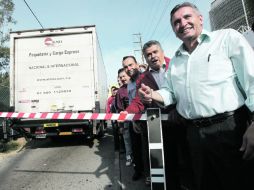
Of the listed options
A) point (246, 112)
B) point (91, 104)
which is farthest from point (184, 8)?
point (91, 104)

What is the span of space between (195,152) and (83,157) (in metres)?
5.78

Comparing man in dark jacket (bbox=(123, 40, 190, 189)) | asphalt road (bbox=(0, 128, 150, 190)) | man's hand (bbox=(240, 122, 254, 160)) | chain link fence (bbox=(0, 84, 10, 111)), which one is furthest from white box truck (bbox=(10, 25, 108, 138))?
man's hand (bbox=(240, 122, 254, 160))

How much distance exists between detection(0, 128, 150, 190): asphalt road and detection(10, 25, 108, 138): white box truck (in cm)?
80

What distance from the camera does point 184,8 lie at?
2664mm

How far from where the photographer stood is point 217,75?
240 centimetres

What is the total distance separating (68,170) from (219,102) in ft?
16.1

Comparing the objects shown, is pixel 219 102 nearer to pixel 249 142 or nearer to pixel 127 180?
pixel 249 142

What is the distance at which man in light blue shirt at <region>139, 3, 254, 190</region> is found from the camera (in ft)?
7.72

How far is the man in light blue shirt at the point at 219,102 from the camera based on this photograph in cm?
235

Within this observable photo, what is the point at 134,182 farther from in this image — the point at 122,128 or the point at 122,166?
the point at 122,128

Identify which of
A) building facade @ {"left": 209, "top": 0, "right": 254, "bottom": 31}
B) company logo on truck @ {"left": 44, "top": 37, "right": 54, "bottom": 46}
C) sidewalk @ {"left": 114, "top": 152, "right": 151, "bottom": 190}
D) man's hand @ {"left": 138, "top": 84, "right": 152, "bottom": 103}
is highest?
building facade @ {"left": 209, "top": 0, "right": 254, "bottom": 31}

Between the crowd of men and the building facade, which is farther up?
the building facade

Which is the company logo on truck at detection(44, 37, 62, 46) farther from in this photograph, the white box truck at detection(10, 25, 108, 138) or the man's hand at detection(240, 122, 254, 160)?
the man's hand at detection(240, 122, 254, 160)

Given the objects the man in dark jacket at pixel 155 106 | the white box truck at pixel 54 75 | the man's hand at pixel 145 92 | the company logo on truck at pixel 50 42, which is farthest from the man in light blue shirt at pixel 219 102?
the company logo on truck at pixel 50 42
